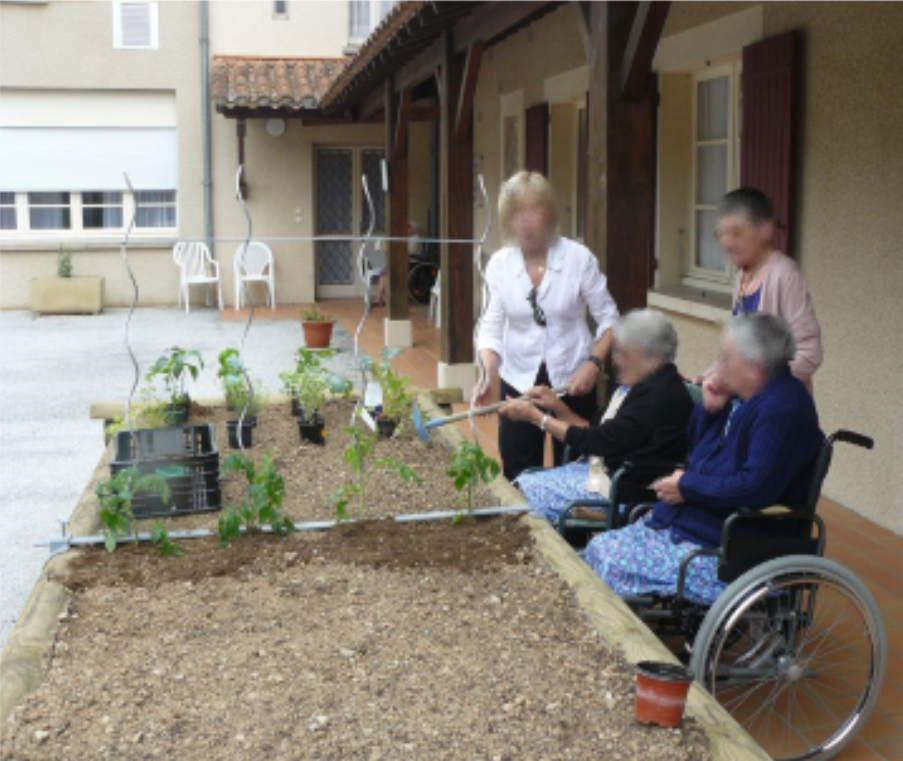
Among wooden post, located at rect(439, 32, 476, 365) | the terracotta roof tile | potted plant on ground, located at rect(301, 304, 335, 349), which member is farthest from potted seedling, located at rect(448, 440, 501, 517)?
the terracotta roof tile

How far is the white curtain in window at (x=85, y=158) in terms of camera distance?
17.2 m

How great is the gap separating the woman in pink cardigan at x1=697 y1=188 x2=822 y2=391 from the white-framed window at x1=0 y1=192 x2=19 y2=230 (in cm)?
1478

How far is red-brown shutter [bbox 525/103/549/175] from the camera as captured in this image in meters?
10.8

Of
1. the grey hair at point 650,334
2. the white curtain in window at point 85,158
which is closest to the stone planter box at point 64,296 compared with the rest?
the white curtain in window at point 85,158

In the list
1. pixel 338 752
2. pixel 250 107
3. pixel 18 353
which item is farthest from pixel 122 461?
pixel 250 107

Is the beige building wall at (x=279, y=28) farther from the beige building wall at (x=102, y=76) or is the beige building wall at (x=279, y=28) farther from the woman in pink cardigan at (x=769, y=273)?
the woman in pink cardigan at (x=769, y=273)

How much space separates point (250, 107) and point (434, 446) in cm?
1145

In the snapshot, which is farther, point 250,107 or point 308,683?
point 250,107

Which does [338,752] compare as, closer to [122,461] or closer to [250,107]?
[122,461]

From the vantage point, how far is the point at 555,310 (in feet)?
15.8

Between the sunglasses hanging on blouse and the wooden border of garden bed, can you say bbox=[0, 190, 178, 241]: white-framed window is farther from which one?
the wooden border of garden bed

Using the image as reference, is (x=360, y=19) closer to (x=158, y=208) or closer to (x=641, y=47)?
(x=158, y=208)

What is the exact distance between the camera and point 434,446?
201 inches

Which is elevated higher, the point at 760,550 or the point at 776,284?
the point at 776,284
